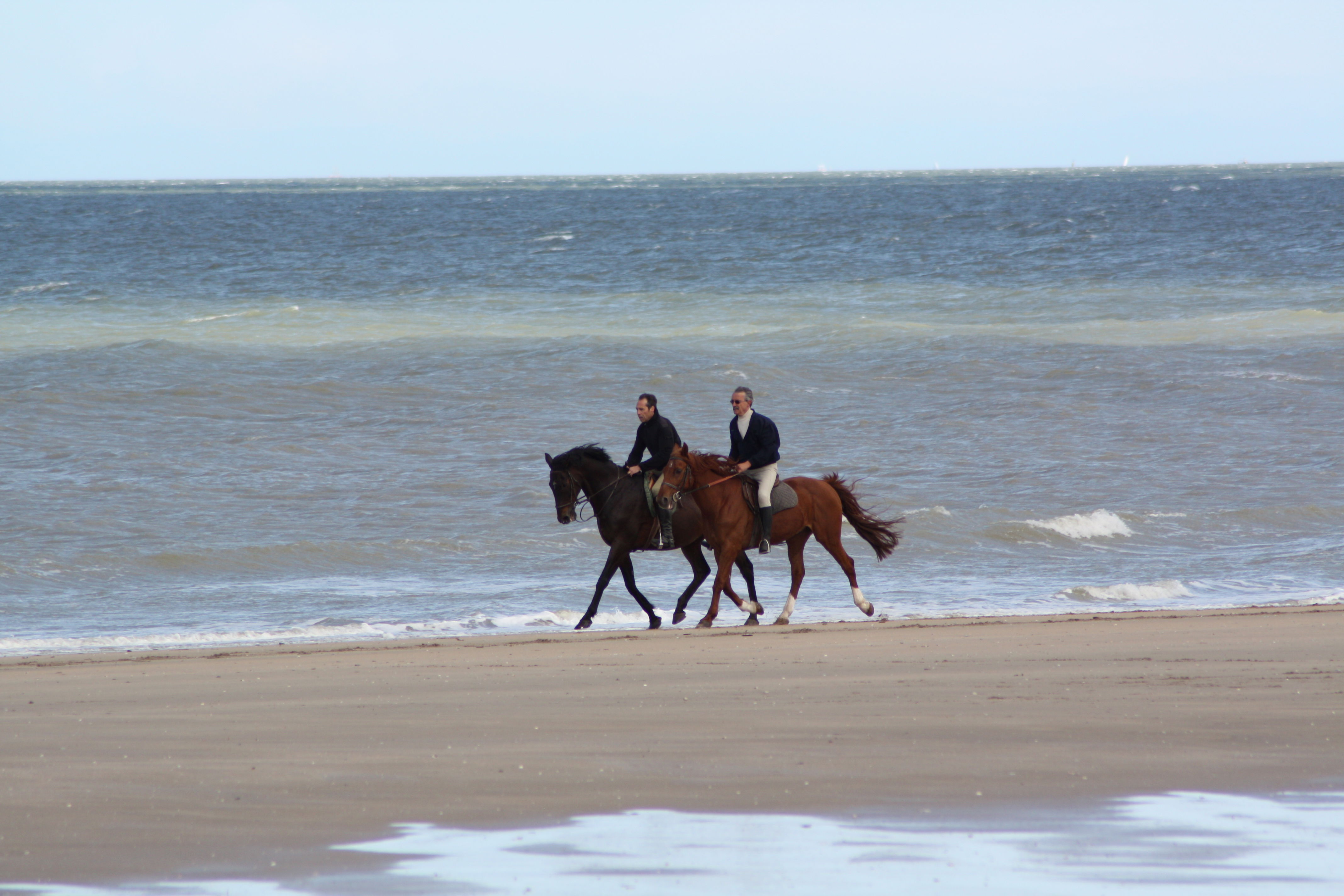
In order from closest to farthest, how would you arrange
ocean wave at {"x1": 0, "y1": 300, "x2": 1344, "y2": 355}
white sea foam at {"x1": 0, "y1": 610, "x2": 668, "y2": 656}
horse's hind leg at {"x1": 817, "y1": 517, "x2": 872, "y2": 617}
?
white sea foam at {"x1": 0, "y1": 610, "x2": 668, "y2": 656} → horse's hind leg at {"x1": 817, "y1": 517, "x2": 872, "y2": 617} → ocean wave at {"x1": 0, "y1": 300, "x2": 1344, "y2": 355}

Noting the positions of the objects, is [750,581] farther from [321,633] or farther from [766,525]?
[321,633]

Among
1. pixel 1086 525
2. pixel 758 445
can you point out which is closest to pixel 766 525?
pixel 758 445

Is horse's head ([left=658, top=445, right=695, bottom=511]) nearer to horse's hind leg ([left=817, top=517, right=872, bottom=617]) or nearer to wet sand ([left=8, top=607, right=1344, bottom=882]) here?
horse's hind leg ([left=817, top=517, right=872, bottom=617])

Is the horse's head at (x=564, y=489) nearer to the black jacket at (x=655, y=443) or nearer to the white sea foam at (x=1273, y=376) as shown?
the black jacket at (x=655, y=443)

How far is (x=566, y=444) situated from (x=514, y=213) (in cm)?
6157

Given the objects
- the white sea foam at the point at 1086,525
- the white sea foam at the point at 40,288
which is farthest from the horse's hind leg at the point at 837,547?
the white sea foam at the point at 40,288

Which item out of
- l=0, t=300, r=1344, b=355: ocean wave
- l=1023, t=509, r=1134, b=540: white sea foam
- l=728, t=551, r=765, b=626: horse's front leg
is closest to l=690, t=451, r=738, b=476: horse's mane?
l=728, t=551, r=765, b=626: horse's front leg

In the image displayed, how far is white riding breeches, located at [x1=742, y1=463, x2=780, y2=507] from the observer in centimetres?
1007

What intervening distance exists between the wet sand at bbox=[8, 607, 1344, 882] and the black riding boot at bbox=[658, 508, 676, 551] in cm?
157

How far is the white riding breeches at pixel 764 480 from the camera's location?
33.0 ft

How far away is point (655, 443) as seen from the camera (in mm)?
10070

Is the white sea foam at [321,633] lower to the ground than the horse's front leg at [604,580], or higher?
lower

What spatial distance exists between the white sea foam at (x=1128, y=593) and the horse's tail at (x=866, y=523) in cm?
160

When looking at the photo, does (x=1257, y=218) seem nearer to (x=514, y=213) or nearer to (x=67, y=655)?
(x=514, y=213)
